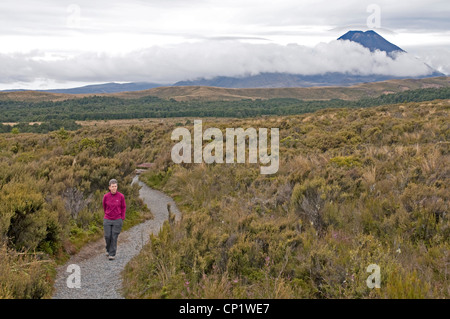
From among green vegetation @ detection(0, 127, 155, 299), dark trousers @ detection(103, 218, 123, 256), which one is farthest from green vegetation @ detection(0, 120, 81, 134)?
dark trousers @ detection(103, 218, 123, 256)

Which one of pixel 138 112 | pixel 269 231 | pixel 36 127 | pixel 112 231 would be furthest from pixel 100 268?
pixel 138 112

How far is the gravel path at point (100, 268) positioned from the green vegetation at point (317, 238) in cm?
38

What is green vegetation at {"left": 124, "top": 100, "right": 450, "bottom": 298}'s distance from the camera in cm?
531

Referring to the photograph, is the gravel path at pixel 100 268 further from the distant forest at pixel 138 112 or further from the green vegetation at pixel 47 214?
the distant forest at pixel 138 112

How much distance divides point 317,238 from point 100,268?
4556 millimetres

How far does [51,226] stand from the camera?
25.0ft

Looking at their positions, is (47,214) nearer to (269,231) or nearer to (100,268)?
(100,268)

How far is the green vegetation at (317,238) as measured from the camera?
5.31 meters

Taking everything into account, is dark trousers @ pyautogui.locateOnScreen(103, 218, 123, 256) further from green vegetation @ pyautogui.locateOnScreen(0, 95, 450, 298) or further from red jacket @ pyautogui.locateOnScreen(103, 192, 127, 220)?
green vegetation @ pyautogui.locateOnScreen(0, 95, 450, 298)

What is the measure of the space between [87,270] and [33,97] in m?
184

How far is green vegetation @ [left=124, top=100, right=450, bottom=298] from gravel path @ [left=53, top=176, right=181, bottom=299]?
38 cm

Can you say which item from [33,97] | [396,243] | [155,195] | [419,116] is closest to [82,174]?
[155,195]

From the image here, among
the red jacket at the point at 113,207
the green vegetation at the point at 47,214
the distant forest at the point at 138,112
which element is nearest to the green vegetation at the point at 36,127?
the distant forest at the point at 138,112
